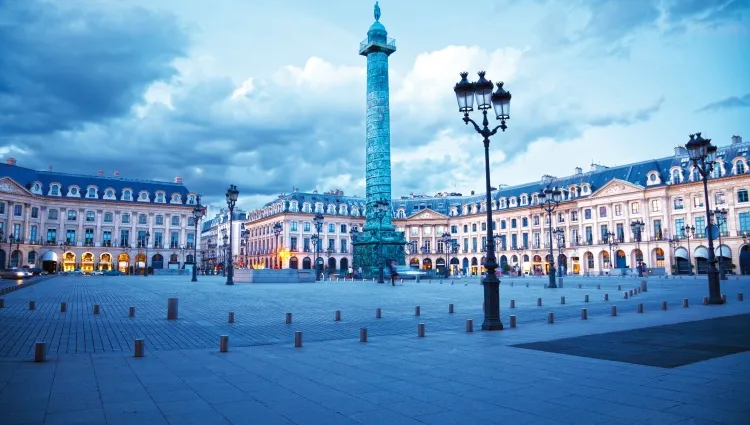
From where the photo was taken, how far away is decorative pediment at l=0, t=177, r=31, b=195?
74019 millimetres

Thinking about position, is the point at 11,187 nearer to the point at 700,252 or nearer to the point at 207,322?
the point at 207,322

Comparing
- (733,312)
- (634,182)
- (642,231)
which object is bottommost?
(733,312)

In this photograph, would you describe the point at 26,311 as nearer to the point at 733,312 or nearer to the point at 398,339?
the point at 398,339

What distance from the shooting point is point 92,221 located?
280ft

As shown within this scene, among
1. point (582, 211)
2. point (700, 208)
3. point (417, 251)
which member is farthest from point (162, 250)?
point (700, 208)

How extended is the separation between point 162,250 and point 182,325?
8223 cm

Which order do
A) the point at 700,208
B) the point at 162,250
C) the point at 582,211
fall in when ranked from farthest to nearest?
the point at 162,250 → the point at 582,211 → the point at 700,208

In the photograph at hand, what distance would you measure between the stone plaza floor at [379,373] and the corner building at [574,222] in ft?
158

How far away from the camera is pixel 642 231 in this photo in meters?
73.1

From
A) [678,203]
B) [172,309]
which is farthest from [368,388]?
[678,203]

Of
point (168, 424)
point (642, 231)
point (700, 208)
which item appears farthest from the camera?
point (642, 231)

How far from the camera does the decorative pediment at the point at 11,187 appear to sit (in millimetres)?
74019

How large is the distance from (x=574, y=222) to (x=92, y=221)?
78.8 meters

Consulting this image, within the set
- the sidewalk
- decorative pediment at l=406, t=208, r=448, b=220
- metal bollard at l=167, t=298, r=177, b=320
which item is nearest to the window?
decorative pediment at l=406, t=208, r=448, b=220
